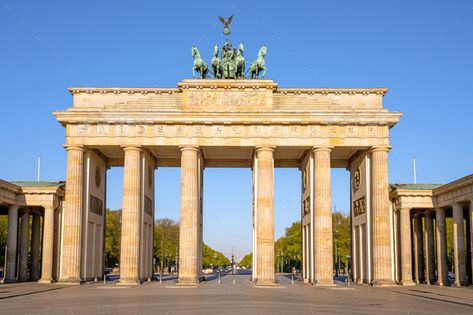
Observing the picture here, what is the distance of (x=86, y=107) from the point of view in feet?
171

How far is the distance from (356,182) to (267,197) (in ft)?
34.7

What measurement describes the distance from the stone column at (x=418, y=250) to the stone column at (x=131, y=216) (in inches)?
1014

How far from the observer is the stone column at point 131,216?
49.7m

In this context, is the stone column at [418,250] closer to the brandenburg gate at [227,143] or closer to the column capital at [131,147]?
the brandenburg gate at [227,143]

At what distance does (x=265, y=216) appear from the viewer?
165 feet

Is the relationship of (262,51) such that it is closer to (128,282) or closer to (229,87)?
(229,87)

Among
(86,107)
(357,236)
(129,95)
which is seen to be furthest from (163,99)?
(357,236)

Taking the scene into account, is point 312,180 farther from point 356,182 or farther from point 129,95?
point 129,95

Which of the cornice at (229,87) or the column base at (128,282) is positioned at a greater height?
the cornice at (229,87)

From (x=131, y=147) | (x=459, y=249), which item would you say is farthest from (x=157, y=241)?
(x=459, y=249)

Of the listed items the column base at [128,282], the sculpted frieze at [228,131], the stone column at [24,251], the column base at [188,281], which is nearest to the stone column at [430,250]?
the sculpted frieze at [228,131]

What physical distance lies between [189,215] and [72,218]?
955 cm

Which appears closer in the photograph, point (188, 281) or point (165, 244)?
point (188, 281)

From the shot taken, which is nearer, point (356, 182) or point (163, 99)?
point (163, 99)
